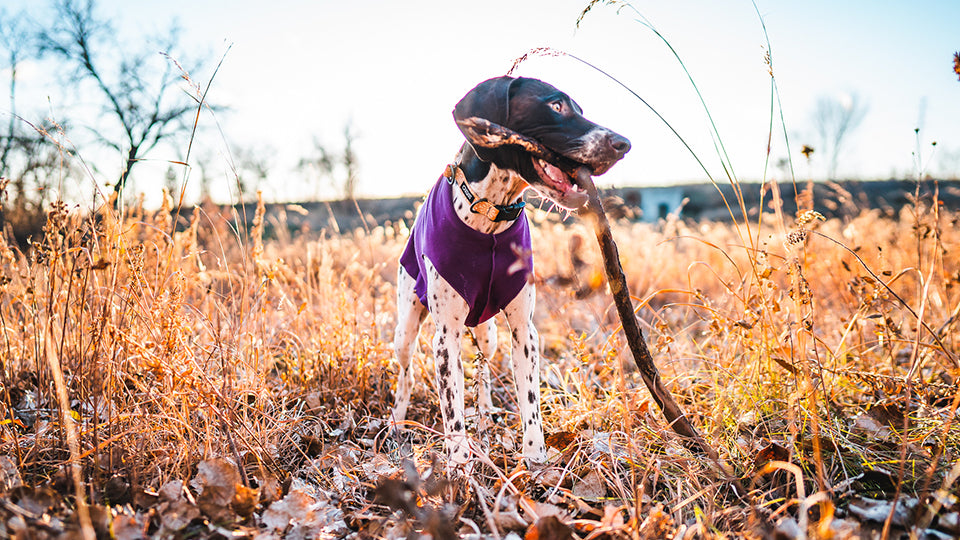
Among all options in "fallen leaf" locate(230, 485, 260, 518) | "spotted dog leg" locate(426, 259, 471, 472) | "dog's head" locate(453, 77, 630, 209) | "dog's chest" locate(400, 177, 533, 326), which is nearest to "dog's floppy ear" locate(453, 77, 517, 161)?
"dog's head" locate(453, 77, 630, 209)

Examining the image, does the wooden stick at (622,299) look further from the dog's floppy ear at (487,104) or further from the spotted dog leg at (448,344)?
the spotted dog leg at (448,344)

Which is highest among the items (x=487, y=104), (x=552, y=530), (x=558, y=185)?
(x=487, y=104)

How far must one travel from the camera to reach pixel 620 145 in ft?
6.07

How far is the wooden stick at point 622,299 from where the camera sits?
177 cm

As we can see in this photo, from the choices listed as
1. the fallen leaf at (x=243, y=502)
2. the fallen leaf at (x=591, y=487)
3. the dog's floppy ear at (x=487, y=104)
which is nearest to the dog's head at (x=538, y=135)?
the dog's floppy ear at (x=487, y=104)

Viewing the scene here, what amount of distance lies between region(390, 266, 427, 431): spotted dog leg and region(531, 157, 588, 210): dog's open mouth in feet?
3.61

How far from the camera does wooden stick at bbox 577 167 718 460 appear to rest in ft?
5.82

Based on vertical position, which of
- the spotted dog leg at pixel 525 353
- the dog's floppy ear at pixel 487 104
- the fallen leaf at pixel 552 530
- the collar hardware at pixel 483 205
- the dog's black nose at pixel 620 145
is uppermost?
the dog's floppy ear at pixel 487 104

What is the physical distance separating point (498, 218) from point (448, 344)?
0.60 meters

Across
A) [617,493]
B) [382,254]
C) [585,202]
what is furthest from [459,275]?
[382,254]

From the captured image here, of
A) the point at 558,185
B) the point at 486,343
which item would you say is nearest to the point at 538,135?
the point at 558,185

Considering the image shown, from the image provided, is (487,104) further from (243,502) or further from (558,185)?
(243,502)

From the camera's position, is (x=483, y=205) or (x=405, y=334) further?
(x=405, y=334)

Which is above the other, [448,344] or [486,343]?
[448,344]
